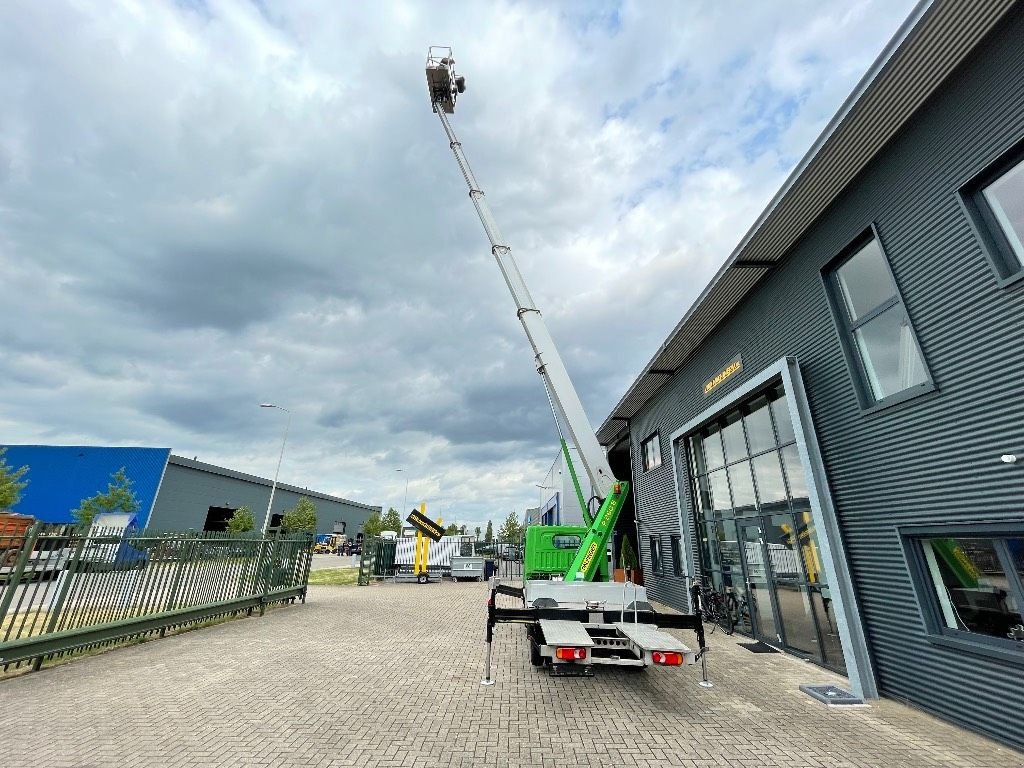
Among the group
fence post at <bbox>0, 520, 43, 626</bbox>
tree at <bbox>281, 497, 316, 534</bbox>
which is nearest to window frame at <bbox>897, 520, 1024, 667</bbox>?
fence post at <bbox>0, 520, 43, 626</bbox>

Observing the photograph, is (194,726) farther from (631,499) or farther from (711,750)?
(631,499)

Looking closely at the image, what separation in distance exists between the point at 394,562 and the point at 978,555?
23.4m

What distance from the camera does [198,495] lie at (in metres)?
55.2

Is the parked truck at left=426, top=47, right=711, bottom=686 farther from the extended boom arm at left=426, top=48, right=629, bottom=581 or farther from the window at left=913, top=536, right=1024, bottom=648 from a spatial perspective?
the window at left=913, top=536, right=1024, bottom=648

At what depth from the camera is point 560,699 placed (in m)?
5.93

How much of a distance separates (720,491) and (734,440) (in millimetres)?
1460

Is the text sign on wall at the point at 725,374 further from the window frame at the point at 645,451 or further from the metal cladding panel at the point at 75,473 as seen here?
the metal cladding panel at the point at 75,473

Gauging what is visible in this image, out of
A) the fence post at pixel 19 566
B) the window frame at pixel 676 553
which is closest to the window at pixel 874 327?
the window frame at pixel 676 553

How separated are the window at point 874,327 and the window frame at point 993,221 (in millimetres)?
1119

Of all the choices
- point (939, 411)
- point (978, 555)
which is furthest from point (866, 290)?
point (978, 555)

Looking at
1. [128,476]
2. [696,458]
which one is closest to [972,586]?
[696,458]

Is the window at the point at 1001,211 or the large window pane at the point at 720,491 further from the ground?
the window at the point at 1001,211

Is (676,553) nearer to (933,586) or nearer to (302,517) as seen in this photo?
(933,586)

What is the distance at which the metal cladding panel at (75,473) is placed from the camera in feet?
151
